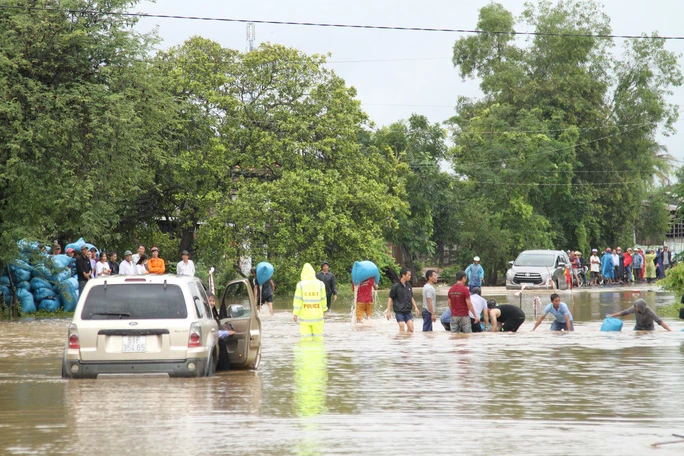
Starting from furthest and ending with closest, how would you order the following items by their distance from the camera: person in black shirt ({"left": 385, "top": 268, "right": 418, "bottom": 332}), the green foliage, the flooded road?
the green foliage, person in black shirt ({"left": 385, "top": 268, "right": 418, "bottom": 332}), the flooded road

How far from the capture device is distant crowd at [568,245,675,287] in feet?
175

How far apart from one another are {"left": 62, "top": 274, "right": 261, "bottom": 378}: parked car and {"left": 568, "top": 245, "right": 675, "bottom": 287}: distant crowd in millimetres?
37908

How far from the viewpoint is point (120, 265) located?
1154 inches

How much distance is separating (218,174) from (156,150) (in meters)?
11.3

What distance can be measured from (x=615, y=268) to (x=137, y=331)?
43.4 m

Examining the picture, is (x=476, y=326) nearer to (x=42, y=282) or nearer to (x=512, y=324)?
(x=512, y=324)

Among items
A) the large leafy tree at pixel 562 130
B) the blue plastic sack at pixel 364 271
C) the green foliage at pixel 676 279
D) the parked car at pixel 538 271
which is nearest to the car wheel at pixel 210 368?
the blue plastic sack at pixel 364 271

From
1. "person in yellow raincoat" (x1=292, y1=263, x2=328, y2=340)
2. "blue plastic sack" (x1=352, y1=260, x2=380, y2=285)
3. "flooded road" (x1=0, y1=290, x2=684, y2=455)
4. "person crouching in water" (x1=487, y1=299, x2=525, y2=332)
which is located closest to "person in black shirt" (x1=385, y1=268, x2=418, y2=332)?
"person crouching in water" (x1=487, y1=299, x2=525, y2=332)

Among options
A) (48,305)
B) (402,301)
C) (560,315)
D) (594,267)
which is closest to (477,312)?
(402,301)

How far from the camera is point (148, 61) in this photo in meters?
31.3

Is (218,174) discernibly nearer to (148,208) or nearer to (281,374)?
(148,208)

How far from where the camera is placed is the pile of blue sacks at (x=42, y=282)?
98.9ft

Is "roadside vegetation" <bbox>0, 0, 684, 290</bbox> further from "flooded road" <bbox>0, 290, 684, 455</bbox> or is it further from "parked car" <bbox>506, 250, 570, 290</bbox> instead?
"flooded road" <bbox>0, 290, 684, 455</bbox>

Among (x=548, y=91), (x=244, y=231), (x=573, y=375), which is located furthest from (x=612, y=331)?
(x=548, y=91)
